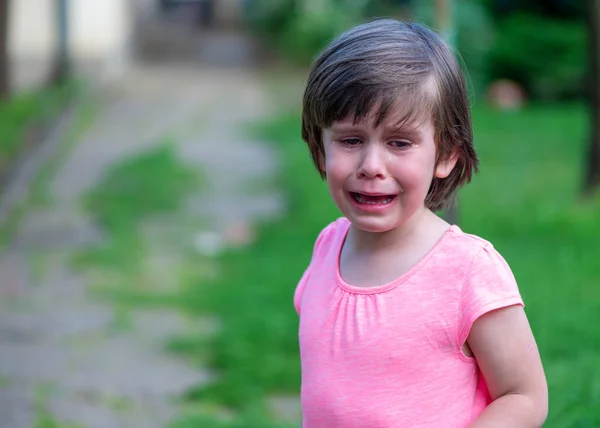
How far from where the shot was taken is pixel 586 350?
3.94m

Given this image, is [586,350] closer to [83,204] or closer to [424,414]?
[424,414]

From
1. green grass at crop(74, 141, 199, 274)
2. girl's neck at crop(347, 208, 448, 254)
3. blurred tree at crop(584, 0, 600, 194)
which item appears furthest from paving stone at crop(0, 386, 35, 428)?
blurred tree at crop(584, 0, 600, 194)

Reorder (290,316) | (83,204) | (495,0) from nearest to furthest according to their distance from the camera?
(290,316) → (83,204) → (495,0)

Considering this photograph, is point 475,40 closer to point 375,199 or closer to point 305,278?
point 305,278

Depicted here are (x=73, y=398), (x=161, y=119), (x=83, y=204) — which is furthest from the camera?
(x=161, y=119)

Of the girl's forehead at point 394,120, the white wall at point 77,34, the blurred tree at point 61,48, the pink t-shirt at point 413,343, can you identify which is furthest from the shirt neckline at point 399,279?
the blurred tree at point 61,48

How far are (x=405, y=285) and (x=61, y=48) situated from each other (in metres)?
12.4

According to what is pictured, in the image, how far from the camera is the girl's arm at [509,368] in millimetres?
1767

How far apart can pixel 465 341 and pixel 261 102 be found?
12.4 m

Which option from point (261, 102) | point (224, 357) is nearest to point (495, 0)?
point (261, 102)

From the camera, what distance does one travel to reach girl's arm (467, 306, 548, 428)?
69.6 inches

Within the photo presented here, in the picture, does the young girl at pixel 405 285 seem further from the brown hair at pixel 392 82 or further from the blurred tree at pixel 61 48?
the blurred tree at pixel 61 48

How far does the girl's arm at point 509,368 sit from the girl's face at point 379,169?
27 centimetres

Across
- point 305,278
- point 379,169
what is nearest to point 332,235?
point 305,278
